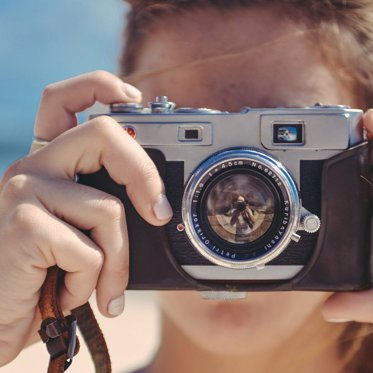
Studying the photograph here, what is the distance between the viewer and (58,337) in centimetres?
85

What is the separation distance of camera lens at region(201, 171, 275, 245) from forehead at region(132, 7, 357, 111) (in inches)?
7.0

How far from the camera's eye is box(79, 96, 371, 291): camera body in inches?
34.7

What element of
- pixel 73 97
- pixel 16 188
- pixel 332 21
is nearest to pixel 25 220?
pixel 16 188

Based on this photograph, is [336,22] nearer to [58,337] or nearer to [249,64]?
[249,64]

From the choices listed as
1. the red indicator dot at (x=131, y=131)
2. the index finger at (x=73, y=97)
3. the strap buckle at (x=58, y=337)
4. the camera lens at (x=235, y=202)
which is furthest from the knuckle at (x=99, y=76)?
the strap buckle at (x=58, y=337)

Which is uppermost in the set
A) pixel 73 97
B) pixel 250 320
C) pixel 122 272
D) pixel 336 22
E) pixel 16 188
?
pixel 336 22

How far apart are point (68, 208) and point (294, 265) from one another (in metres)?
0.30

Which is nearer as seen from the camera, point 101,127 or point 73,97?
point 101,127

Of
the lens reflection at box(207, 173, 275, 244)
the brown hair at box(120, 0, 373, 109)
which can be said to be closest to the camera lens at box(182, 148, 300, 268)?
the lens reflection at box(207, 173, 275, 244)

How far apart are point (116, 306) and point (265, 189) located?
24 cm

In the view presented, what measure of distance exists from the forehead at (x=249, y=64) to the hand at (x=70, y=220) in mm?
241

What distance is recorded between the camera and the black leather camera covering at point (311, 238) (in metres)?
0.88

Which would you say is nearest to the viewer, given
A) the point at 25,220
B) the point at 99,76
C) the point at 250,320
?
the point at 25,220

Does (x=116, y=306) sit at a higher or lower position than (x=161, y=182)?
lower
